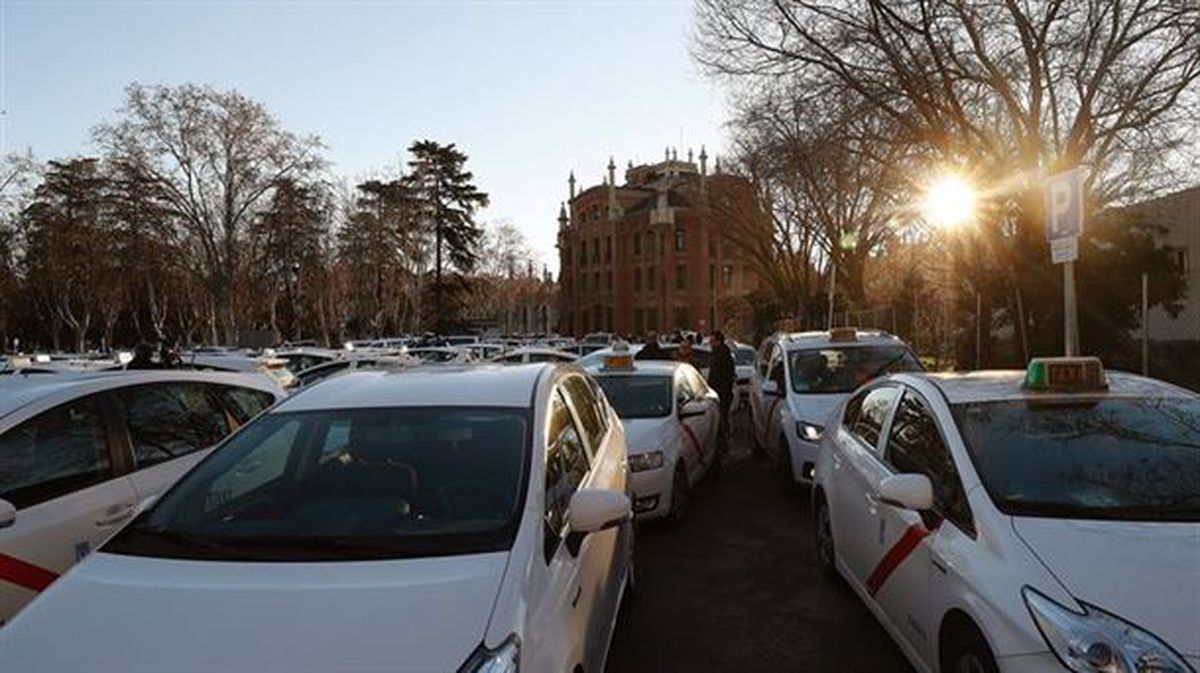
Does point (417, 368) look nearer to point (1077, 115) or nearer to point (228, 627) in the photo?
point (228, 627)

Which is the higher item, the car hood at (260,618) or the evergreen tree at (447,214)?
the evergreen tree at (447,214)

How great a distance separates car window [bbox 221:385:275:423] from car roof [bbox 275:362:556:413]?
69.4 inches

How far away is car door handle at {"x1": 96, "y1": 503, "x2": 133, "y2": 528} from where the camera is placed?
4.71 meters

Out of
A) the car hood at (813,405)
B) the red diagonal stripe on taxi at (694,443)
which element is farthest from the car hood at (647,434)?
the car hood at (813,405)

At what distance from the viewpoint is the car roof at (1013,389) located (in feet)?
15.3

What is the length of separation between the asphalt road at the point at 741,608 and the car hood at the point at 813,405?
96cm

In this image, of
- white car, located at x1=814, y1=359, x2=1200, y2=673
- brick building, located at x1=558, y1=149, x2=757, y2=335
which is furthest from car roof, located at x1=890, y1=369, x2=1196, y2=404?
brick building, located at x1=558, y1=149, x2=757, y2=335

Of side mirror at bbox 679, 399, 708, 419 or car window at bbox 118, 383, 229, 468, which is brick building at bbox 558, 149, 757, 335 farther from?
car window at bbox 118, 383, 229, 468

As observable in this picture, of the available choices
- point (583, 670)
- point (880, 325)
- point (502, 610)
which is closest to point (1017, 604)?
point (583, 670)

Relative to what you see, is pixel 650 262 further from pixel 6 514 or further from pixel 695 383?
pixel 6 514

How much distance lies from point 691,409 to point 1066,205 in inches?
158

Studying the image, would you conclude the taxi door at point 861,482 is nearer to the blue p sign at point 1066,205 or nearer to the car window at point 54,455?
the blue p sign at point 1066,205

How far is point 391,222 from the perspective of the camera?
5575 centimetres

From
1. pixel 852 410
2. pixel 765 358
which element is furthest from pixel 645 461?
pixel 765 358
